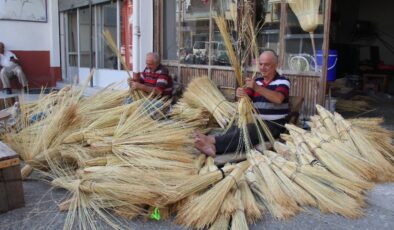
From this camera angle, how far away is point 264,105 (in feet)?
11.2

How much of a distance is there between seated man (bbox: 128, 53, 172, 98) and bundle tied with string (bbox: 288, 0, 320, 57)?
174cm

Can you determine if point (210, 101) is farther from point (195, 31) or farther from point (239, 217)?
point (239, 217)

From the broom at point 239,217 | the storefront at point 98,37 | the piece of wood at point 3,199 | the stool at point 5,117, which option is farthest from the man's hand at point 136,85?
the broom at point 239,217

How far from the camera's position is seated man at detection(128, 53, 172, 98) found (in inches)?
184

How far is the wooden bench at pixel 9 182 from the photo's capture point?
241 cm

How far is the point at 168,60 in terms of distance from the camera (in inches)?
222

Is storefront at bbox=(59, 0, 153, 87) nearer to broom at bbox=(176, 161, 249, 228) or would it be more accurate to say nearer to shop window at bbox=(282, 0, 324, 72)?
shop window at bbox=(282, 0, 324, 72)

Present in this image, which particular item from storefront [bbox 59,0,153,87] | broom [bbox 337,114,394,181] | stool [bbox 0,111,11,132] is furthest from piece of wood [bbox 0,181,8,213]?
storefront [bbox 59,0,153,87]

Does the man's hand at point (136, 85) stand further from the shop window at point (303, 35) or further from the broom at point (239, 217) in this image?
the broom at point (239, 217)

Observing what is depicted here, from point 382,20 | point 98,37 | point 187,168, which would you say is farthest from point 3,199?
point 382,20

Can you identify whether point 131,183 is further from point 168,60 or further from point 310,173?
point 168,60

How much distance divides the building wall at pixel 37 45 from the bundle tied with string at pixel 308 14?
6.30 metres

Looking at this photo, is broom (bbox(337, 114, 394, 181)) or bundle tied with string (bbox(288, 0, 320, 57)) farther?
bundle tied with string (bbox(288, 0, 320, 57))

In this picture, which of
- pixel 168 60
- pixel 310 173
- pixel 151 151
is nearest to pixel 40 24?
pixel 168 60
